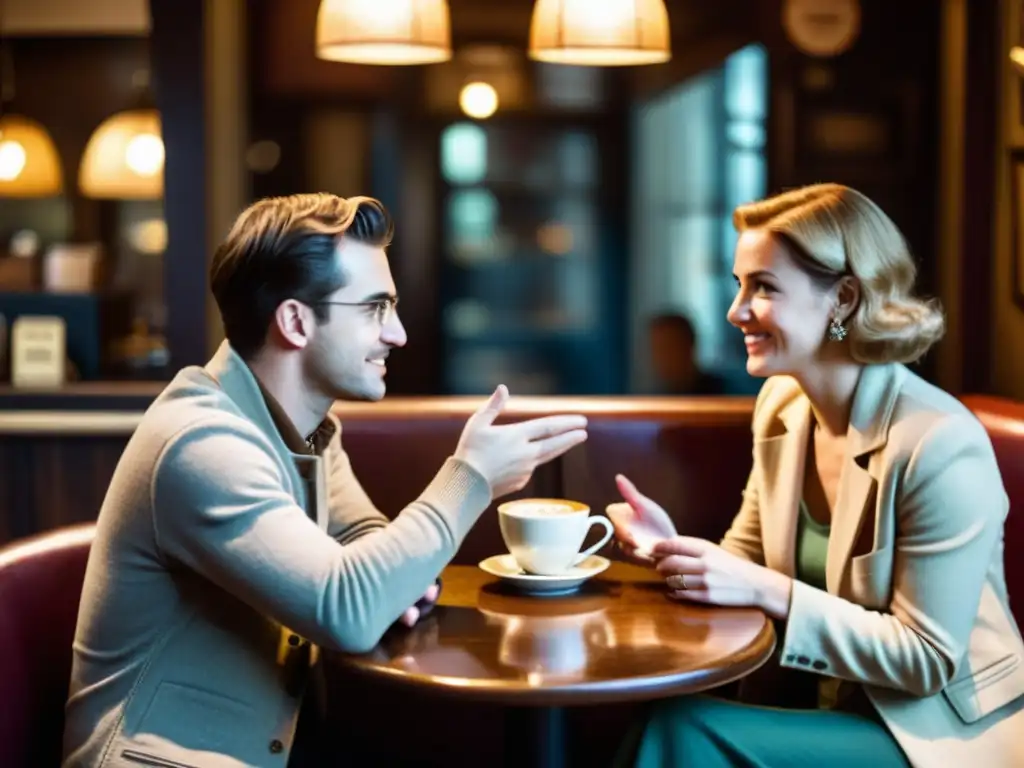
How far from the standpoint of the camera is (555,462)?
293 centimetres

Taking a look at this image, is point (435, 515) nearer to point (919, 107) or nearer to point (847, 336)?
point (847, 336)

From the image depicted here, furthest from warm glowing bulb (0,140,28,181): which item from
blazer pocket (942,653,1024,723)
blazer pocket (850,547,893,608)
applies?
blazer pocket (942,653,1024,723)

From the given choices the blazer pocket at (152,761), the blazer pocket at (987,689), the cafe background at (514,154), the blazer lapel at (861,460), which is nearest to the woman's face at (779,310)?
the blazer lapel at (861,460)

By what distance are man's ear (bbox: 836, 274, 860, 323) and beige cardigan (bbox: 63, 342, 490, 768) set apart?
73 centimetres

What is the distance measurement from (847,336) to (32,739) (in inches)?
57.0

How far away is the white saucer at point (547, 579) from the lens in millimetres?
2104

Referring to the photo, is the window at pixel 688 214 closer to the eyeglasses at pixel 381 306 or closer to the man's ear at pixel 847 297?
the man's ear at pixel 847 297

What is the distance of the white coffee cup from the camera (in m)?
2.06

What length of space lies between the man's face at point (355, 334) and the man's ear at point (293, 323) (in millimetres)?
15

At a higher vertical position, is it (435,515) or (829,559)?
(435,515)

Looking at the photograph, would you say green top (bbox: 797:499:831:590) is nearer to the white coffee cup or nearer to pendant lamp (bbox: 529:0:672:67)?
the white coffee cup

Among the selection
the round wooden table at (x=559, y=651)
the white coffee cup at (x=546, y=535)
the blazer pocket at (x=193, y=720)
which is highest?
the white coffee cup at (x=546, y=535)

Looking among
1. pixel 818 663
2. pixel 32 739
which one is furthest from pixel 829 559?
pixel 32 739

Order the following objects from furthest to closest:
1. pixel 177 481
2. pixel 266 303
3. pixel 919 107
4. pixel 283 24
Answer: pixel 283 24 → pixel 919 107 → pixel 266 303 → pixel 177 481
